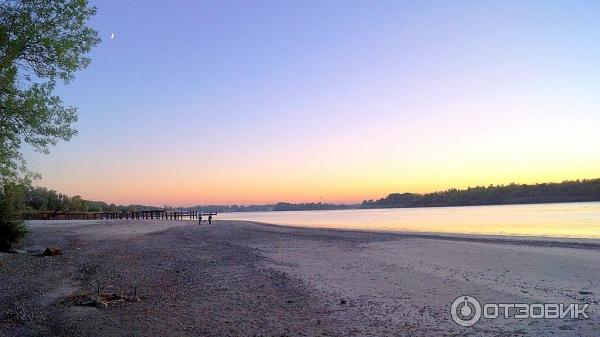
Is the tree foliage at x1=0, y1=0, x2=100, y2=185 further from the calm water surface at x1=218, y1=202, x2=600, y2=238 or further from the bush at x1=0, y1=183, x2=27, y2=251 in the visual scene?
the calm water surface at x1=218, y1=202, x2=600, y2=238

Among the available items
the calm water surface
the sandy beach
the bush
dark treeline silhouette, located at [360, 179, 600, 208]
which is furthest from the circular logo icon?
dark treeline silhouette, located at [360, 179, 600, 208]

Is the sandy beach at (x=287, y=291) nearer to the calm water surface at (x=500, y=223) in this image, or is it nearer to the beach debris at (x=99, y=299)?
the beach debris at (x=99, y=299)

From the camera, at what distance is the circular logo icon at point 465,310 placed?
8.70 meters

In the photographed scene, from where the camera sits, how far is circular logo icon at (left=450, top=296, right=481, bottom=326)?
870 cm

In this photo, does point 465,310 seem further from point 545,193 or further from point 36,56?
point 545,193

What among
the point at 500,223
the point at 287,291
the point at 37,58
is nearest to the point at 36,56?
the point at 37,58

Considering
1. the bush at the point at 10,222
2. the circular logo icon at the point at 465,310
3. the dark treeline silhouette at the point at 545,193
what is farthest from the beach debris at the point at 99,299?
the dark treeline silhouette at the point at 545,193

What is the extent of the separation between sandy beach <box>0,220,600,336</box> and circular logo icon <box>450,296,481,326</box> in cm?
20

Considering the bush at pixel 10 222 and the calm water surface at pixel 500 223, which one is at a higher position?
the bush at pixel 10 222

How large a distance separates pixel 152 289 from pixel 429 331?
23.9ft

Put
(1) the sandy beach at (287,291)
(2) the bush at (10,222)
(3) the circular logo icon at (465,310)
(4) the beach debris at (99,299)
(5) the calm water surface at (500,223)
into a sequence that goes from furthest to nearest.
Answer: (5) the calm water surface at (500,223) < (2) the bush at (10,222) < (4) the beach debris at (99,299) < (3) the circular logo icon at (465,310) < (1) the sandy beach at (287,291)

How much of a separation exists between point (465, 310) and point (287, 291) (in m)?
4.47

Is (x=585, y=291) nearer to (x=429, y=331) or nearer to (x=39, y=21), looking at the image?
(x=429, y=331)

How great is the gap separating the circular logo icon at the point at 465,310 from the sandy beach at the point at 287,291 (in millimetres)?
196
